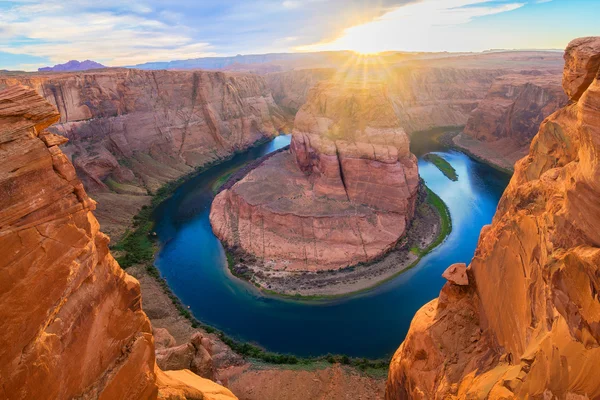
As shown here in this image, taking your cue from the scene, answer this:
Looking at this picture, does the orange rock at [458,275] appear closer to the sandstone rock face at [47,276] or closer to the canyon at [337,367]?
the canyon at [337,367]

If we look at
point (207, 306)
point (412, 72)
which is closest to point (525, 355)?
point (207, 306)

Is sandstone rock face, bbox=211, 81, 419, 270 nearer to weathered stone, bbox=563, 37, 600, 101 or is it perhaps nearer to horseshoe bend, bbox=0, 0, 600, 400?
horseshoe bend, bbox=0, 0, 600, 400

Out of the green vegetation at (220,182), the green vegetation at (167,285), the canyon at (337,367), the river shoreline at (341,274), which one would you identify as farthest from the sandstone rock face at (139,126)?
the canyon at (337,367)

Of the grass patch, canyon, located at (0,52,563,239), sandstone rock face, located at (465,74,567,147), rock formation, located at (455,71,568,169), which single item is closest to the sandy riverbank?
rock formation, located at (455,71,568,169)

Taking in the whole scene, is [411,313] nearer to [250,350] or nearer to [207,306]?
[250,350]

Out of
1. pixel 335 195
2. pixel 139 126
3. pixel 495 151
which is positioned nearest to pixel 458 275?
pixel 335 195

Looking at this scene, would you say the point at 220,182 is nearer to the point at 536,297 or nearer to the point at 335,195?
the point at 335,195
